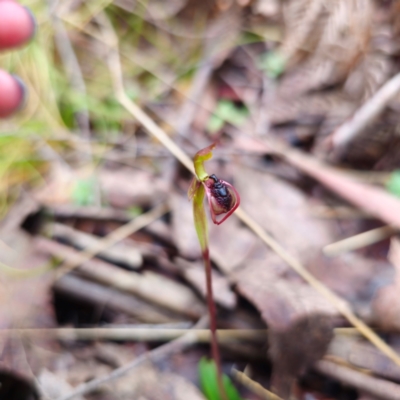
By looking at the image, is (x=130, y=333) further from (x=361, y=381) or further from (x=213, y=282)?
(x=361, y=381)

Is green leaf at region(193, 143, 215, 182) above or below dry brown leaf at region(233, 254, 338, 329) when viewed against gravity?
above

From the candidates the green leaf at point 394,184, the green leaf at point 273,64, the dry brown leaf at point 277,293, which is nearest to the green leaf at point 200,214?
the dry brown leaf at point 277,293

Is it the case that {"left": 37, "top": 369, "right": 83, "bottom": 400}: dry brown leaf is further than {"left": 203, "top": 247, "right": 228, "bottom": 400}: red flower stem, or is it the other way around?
{"left": 37, "top": 369, "right": 83, "bottom": 400}: dry brown leaf

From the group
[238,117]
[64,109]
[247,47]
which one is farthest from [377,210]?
[64,109]

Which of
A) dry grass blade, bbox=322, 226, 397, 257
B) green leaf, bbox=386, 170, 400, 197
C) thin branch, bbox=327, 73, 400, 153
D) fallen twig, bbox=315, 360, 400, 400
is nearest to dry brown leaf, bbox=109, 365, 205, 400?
fallen twig, bbox=315, 360, 400, 400

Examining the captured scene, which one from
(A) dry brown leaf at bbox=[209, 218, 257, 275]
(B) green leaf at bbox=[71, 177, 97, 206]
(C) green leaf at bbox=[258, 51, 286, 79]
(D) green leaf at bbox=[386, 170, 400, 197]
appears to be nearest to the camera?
(A) dry brown leaf at bbox=[209, 218, 257, 275]

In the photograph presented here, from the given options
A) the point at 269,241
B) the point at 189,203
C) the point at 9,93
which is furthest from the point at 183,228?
the point at 9,93

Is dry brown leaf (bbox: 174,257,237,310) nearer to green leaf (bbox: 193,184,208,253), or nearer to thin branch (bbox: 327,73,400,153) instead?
green leaf (bbox: 193,184,208,253)
